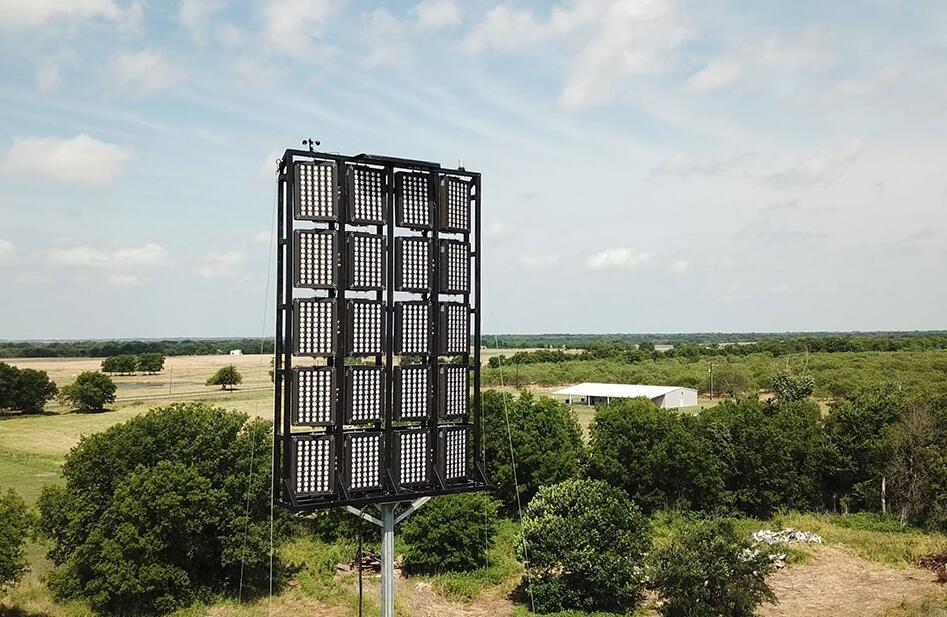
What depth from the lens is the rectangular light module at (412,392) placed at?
49.7ft

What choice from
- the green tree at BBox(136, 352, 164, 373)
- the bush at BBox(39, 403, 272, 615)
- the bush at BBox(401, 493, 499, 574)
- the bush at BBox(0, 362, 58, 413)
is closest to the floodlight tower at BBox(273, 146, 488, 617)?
the bush at BBox(39, 403, 272, 615)

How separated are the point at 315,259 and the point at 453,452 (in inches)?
198

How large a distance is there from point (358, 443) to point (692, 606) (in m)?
14.6

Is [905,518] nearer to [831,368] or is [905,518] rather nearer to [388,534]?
[388,534]

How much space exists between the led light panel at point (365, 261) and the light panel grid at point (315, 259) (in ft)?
1.06

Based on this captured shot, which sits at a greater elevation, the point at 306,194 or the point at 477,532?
the point at 306,194

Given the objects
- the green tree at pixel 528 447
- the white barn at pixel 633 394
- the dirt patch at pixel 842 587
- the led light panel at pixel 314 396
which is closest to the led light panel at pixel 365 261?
the led light panel at pixel 314 396

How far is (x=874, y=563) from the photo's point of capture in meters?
31.6

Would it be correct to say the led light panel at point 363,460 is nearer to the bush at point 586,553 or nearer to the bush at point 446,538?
the bush at point 586,553

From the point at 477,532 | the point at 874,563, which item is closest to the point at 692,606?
the point at 477,532

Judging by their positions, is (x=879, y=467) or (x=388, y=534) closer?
(x=388, y=534)

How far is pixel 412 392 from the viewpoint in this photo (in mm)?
15320

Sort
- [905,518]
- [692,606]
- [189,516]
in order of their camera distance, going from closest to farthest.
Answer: [692,606] → [189,516] → [905,518]

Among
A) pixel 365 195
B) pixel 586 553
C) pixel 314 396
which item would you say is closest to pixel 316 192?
pixel 365 195
